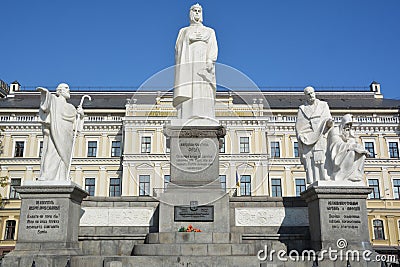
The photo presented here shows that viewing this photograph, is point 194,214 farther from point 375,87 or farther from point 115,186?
point 375,87

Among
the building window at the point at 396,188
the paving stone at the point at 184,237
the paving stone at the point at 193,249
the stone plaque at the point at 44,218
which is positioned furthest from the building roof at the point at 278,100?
the paving stone at the point at 193,249

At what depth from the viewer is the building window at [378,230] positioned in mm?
43406

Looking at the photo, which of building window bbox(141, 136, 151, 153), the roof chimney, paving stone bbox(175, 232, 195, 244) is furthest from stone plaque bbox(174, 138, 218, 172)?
the roof chimney

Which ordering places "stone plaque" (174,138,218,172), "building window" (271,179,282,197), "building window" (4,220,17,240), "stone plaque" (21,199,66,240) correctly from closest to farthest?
"stone plaque" (21,199,66,240) < "stone plaque" (174,138,218,172) < "building window" (4,220,17,240) < "building window" (271,179,282,197)

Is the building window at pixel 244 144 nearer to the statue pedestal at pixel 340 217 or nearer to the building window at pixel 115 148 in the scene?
the building window at pixel 115 148

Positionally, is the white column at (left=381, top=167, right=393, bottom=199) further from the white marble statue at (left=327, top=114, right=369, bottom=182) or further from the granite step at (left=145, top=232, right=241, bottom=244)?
the granite step at (left=145, top=232, right=241, bottom=244)

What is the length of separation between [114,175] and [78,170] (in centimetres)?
460

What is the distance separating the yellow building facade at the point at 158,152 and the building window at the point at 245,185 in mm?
68

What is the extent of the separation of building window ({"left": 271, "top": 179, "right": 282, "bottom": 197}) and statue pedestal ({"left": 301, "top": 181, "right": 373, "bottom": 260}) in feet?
127

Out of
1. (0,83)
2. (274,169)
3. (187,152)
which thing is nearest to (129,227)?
(187,152)

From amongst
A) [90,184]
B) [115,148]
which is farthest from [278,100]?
[90,184]

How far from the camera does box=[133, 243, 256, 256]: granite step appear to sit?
1023 cm

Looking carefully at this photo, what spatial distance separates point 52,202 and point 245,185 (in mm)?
36305

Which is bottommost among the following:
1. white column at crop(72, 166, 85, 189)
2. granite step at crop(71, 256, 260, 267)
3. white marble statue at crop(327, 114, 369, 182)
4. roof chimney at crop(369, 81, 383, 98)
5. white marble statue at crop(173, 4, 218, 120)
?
granite step at crop(71, 256, 260, 267)
